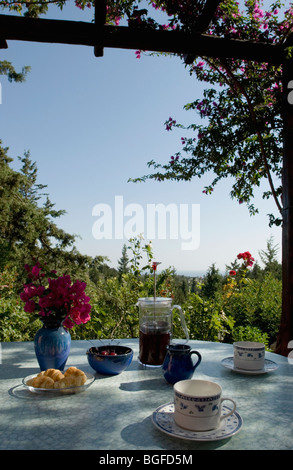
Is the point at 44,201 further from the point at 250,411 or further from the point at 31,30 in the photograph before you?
the point at 250,411

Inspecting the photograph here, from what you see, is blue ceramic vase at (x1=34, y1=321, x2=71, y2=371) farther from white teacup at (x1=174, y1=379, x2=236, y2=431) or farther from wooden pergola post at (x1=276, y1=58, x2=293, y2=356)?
wooden pergola post at (x1=276, y1=58, x2=293, y2=356)

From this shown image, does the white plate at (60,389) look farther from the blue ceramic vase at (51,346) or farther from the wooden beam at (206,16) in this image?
the wooden beam at (206,16)

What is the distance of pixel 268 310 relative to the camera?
3.80 meters

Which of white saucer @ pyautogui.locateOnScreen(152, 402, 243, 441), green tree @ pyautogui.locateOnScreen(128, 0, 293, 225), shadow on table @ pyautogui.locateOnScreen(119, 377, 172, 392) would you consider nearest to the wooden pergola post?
green tree @ pyautogui.locateOnScreen(128, 0, 293, 225)

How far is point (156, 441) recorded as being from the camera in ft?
2.52

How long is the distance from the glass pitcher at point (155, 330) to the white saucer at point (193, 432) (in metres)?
0.46

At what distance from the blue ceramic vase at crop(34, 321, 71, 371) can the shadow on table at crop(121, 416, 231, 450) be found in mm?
492

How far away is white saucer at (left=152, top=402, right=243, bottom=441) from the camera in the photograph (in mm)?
771

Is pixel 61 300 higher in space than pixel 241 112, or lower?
lower

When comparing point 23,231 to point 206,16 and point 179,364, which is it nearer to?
point 206,16

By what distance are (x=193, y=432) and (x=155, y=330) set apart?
0.58 metres

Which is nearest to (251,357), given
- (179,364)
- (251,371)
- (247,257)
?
(251,371)

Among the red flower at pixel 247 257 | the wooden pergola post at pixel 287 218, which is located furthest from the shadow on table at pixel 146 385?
the red flower at pixel 247 257
